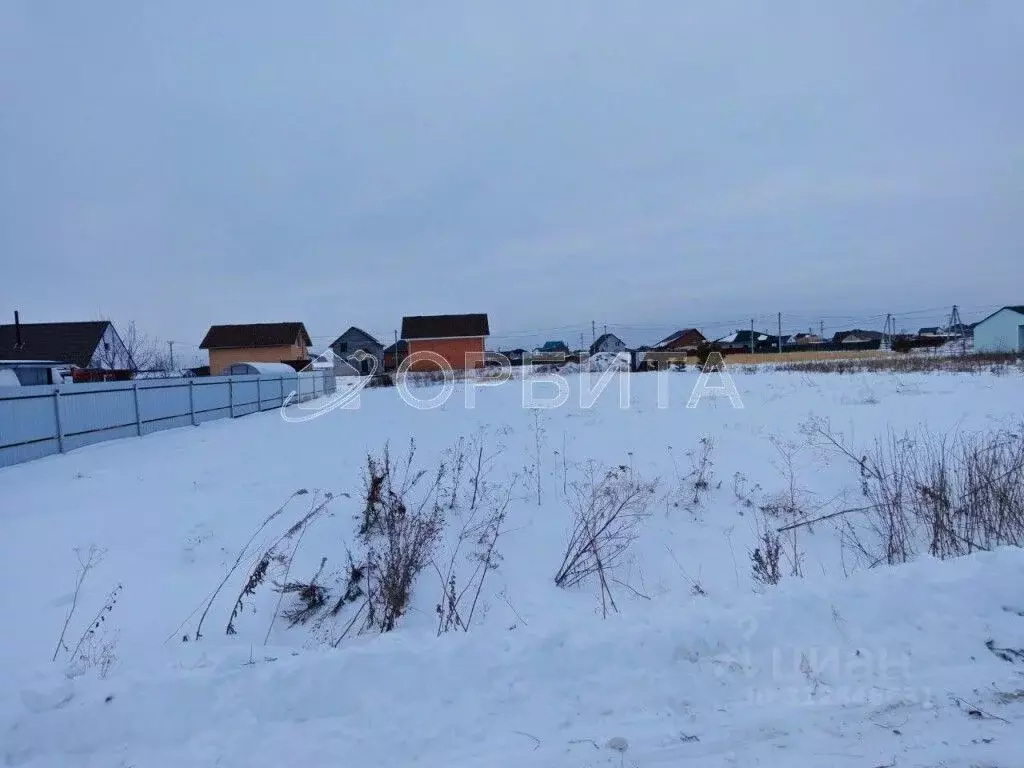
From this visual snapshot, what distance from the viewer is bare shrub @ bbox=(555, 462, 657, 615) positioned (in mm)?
4312

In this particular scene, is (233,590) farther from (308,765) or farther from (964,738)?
(964,738)

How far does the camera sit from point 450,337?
39.5 m

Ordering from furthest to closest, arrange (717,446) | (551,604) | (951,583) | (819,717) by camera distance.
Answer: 1. (717,446)
2. (551,604)
3. (951,583)
4. (819,717)

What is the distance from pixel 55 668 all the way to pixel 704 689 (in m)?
3.25

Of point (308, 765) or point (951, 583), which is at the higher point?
point (951, 583)

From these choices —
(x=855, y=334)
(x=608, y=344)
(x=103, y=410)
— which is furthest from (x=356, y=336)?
(x=855, y=334)

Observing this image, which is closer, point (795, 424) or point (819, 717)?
point (819, 717)

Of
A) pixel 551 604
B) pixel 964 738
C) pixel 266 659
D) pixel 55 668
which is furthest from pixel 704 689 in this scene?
pixel 55 668

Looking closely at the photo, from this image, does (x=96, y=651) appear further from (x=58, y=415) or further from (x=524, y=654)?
(x=58, y=415)

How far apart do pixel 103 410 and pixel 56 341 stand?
27158mm

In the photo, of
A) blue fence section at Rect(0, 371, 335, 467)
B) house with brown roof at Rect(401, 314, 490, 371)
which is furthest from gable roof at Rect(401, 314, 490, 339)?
blue fence section at Rect(0, 371, 335, 467)

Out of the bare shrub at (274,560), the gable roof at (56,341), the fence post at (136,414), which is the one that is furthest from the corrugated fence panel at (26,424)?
the gable roof at (56,341)

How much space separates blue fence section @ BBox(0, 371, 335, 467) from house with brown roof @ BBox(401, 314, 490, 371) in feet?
76.7

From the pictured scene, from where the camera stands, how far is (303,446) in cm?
940
